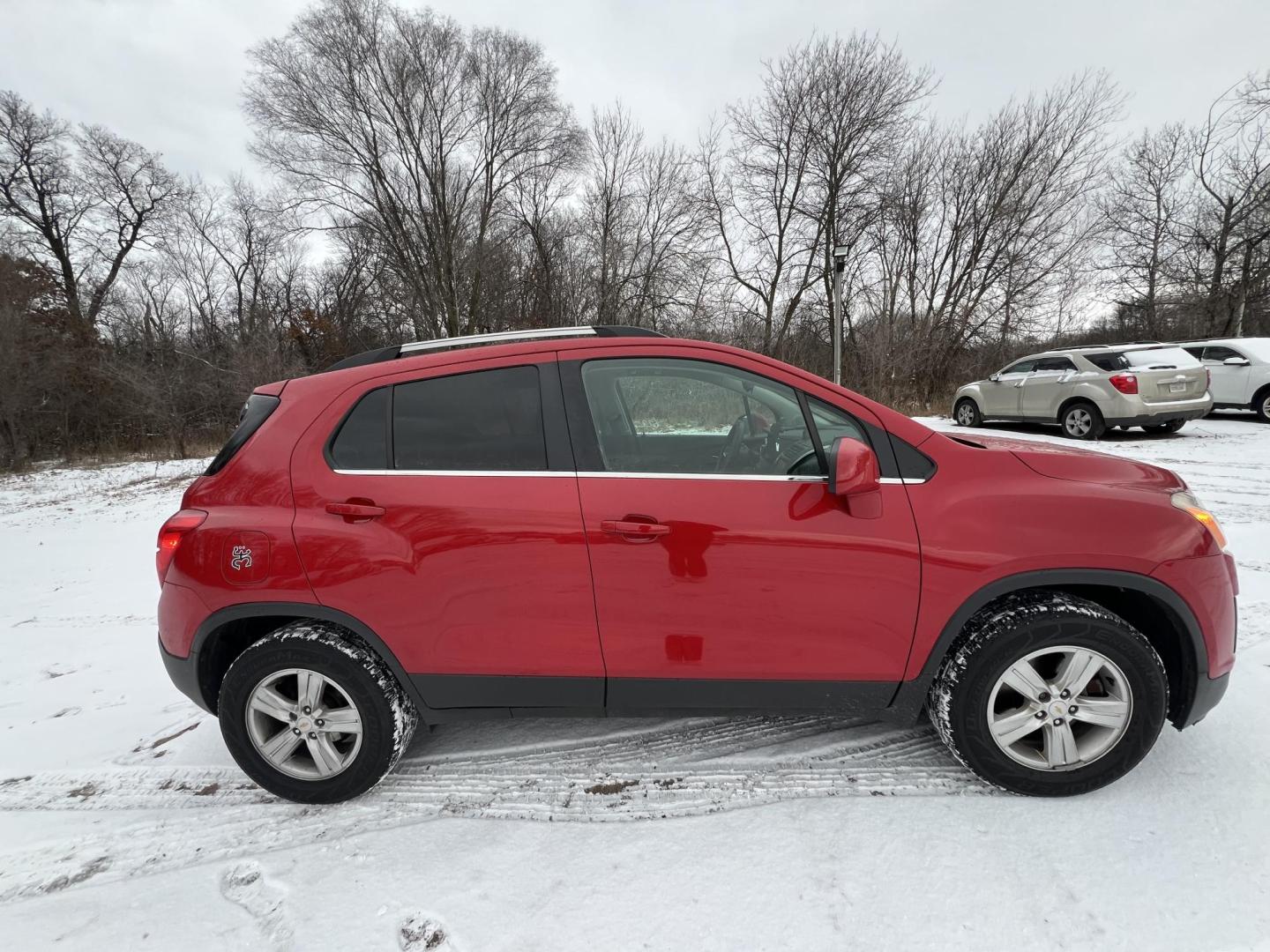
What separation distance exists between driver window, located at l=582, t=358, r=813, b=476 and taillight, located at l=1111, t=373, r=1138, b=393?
10783mm

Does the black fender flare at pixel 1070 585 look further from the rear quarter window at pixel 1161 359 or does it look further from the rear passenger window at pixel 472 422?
the rear quarter window at pixel 1161 359

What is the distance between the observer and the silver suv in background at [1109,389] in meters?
9.45

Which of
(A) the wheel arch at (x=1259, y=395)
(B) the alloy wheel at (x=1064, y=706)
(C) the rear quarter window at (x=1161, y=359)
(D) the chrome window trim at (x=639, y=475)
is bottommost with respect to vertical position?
(B) the alloy wheel at (x=1064, y=706)

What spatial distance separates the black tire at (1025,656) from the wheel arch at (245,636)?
2061mm

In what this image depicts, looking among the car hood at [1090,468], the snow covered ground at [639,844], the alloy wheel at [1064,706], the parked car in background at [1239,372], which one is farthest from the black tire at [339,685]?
the parked car in background at [1239,372]

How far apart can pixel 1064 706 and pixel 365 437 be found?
2.82 meters

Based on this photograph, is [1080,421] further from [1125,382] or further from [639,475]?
[639,475]

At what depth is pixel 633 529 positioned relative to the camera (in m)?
1.99

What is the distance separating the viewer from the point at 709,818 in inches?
81.2

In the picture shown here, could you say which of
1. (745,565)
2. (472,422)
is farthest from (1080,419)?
(472,422)

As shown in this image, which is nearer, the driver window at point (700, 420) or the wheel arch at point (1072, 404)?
the driver window at point (700, 420)

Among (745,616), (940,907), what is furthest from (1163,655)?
(745,616)

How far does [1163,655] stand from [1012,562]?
870 millimetres

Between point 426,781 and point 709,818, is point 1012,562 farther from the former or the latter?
point 426,781
